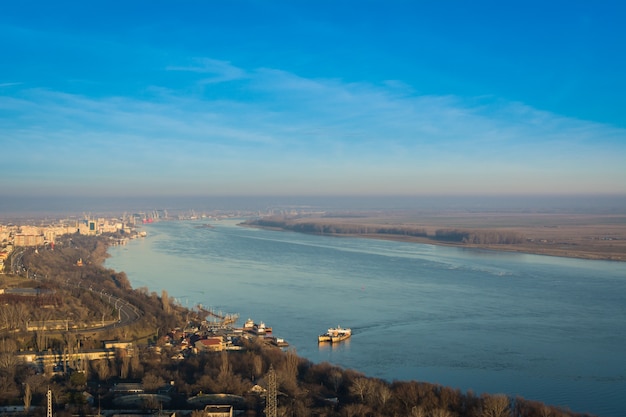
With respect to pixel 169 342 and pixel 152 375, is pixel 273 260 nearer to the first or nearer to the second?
pixel 169 342

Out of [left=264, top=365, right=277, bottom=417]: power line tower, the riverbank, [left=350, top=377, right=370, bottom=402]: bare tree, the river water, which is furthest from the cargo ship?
the riverbank

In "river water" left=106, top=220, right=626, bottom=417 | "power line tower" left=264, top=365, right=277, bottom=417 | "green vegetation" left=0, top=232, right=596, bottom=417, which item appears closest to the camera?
"power line tower" left=264, top=365, right=277, bottom=417

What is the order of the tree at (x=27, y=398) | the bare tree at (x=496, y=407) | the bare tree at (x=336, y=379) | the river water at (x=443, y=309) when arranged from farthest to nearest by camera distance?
the river water at (x=443, y=309), the bare tree at (x=336, y=379), the tree at (x=27, y=398), the bare tree at (x=496, y=407)

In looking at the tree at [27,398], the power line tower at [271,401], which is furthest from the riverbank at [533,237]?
the tree at [27,398]

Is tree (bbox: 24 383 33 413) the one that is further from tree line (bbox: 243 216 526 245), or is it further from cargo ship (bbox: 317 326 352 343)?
tree line (bbox: 243 216 526 245)

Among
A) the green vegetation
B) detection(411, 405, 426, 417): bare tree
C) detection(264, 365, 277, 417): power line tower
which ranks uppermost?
detection(264, 365, 277, 417): power line tower

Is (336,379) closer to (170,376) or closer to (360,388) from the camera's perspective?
(360,388)

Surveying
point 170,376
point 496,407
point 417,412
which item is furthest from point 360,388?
point 170,376

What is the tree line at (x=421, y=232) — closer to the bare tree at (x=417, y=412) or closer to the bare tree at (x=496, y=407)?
the bare tree at (x=496, y=407)
